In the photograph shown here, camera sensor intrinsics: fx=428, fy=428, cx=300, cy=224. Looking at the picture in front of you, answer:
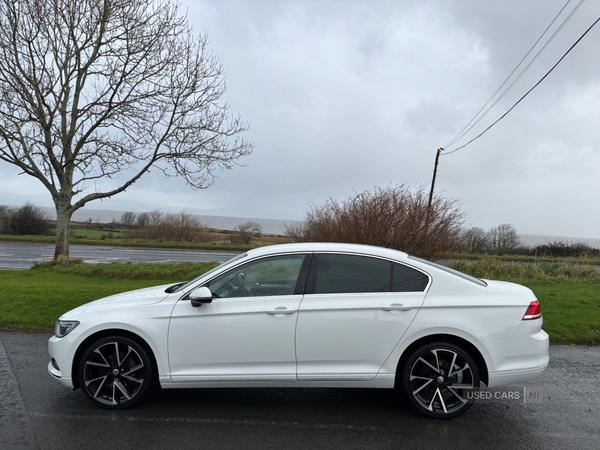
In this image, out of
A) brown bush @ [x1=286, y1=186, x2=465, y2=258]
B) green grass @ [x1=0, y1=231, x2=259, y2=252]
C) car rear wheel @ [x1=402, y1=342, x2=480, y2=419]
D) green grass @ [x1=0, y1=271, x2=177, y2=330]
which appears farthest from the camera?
green grass @ [x1=0, y1=231, x2=259, y2=252]

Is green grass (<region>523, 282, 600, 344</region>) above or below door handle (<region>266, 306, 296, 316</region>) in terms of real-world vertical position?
below


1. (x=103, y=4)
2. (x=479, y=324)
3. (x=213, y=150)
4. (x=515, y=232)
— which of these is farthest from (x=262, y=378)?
(x=515, y=232)

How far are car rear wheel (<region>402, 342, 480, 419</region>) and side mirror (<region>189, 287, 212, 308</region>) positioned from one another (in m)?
1.93

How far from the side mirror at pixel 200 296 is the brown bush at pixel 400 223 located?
8465 millimetres

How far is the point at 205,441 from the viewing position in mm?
3439

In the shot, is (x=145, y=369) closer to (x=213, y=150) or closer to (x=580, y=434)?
(x=580, y=434)

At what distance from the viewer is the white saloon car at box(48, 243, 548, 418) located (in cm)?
391

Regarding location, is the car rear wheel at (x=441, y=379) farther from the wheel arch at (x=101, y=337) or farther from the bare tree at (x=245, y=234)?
the bare tree at (x=245, y=234)

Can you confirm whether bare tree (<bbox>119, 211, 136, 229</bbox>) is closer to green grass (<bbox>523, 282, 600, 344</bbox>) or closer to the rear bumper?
green grass (<bbox>523, 282, 600, 344</bbox>)

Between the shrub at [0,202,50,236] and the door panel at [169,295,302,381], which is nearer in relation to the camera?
the door panel at [169,295,302,381]

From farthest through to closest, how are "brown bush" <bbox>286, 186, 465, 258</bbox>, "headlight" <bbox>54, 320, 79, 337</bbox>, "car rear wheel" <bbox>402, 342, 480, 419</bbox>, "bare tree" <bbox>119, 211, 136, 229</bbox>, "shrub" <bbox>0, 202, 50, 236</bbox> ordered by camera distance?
Result: "bare tree" <bbox>119, 211, 136, 229</bbox> → "shrub" <bbox>0, 202, 50, 236</bbox> → "brown bush" <bbox>286, 186, 465, 258</bbox> → "headlight" <bbox>54, 320, 79, 337</bbox> → "car rear wheel" <bbox>402, 342, 480, 419</bbox>

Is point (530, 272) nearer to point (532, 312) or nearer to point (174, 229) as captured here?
point (532, 312)

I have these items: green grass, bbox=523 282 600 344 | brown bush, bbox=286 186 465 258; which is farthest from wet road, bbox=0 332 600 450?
brown bush, bbox=286 186 465 258

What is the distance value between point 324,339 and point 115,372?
2.01 metres
